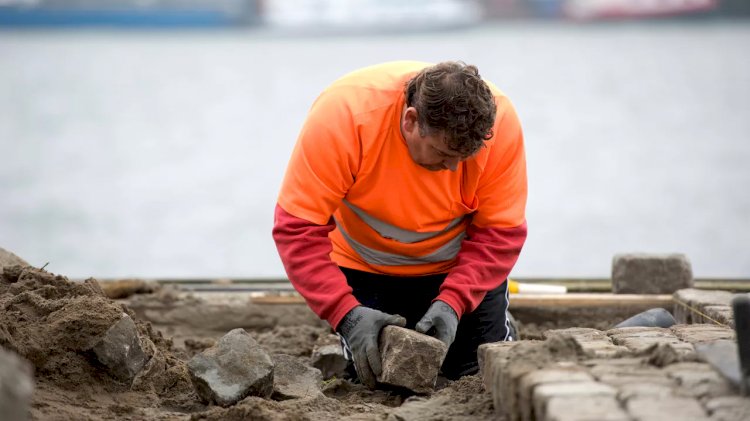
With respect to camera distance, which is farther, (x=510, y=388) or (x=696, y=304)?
(x=696, y=304)

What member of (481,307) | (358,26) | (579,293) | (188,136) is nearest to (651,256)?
(579,293)

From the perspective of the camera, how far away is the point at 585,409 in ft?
7.50

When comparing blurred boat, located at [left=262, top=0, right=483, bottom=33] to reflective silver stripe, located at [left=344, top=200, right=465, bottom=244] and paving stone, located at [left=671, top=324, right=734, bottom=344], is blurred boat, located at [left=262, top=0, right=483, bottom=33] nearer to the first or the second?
reflective silver stripe, located at [left=344, top=200, right=465, bottom=244]

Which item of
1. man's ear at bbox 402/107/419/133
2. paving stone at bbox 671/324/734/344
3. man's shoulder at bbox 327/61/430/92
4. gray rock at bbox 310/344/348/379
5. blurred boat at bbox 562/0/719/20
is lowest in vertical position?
gray rock at bbox 310/344/348/379

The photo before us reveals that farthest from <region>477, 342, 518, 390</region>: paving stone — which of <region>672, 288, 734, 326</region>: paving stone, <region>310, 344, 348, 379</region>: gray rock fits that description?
<region>672, 288, 734, 326</region>: paving stone

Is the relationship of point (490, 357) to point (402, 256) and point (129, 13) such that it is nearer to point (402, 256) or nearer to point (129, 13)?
point (402, 256)

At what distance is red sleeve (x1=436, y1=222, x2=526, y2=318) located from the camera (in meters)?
3.65

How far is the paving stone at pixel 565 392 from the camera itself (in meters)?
2.39

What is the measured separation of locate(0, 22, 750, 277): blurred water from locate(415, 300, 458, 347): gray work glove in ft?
11.1

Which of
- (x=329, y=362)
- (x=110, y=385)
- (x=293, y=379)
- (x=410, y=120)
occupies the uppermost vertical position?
(x=410, y=120)

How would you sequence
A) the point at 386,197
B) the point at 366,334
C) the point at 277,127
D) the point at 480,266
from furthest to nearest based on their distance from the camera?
the point at 277,127
the point at 480,266
the point at 386,197
the point at 366,334

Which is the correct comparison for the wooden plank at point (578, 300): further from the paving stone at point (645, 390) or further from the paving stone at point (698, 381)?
the paving stone at point (645, 390)

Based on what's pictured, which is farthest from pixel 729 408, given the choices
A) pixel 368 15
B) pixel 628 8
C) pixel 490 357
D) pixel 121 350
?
pixel 628 8

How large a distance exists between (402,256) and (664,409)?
1703 millimetres
